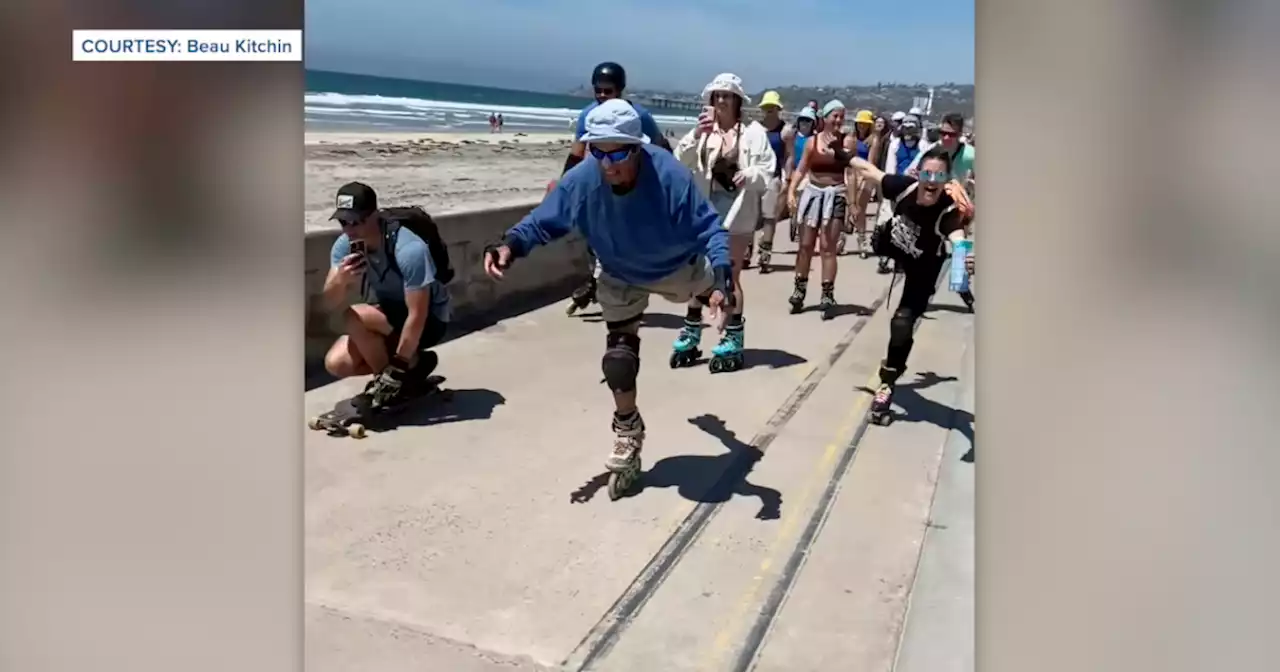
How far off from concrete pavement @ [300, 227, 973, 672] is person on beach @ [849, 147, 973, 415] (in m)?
0.40

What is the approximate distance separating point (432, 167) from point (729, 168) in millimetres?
11335

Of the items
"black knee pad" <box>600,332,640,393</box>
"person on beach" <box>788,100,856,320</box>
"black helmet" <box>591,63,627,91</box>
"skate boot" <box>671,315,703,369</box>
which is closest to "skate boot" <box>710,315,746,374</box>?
"skate boot" <box>671,315,703,369</box>

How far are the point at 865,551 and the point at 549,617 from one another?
115 cm

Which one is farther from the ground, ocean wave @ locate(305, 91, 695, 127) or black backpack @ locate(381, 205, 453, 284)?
ocean wave @ locate(305, 91, 695, 127)

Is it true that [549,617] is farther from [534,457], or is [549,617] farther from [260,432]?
[534,457]

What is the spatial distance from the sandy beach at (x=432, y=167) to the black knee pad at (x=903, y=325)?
3.00 meters

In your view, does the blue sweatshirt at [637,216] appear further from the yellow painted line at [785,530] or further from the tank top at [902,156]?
the tank top at [902,156]

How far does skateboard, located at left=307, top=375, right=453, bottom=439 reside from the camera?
440cm

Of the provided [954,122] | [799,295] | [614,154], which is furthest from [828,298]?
[614,154]

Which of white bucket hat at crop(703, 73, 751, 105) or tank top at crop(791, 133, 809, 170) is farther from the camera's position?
tank top at crop(791, 133, 809, 170)

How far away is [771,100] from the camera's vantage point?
7680 mm

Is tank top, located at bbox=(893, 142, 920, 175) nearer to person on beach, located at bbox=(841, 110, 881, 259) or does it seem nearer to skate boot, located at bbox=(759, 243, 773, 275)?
person on beach, located at bbox=(841, 110, 881, 259)

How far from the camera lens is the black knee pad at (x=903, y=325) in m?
4.79

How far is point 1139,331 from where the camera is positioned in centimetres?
253
